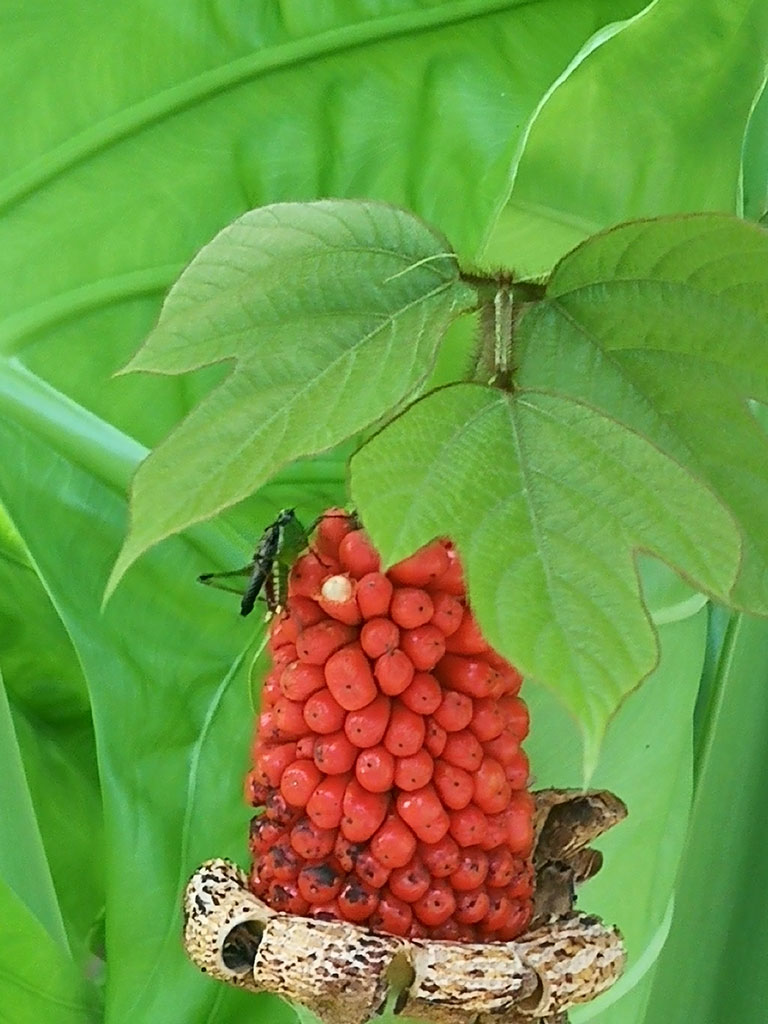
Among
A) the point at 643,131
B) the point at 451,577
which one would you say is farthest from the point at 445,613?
the point at 643,131

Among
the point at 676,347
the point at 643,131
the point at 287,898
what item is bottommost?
the point at 287,898

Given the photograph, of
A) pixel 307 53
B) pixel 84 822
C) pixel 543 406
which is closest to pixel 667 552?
pixel 543 406

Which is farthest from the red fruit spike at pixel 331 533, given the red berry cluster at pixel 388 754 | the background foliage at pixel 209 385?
the background foliage at pixel 209 385

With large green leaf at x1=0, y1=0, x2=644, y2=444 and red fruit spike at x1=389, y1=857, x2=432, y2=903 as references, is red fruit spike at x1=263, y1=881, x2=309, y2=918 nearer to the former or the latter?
red fruit spike at x1=389, y1=857, x2=432, y2=903

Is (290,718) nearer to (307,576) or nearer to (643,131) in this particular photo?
(307,576)

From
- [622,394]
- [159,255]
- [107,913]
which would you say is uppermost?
[159,255]

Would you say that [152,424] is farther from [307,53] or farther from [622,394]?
[622,394]

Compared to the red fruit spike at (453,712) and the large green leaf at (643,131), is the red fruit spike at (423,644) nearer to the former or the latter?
the red fruit spike at (453,712)
